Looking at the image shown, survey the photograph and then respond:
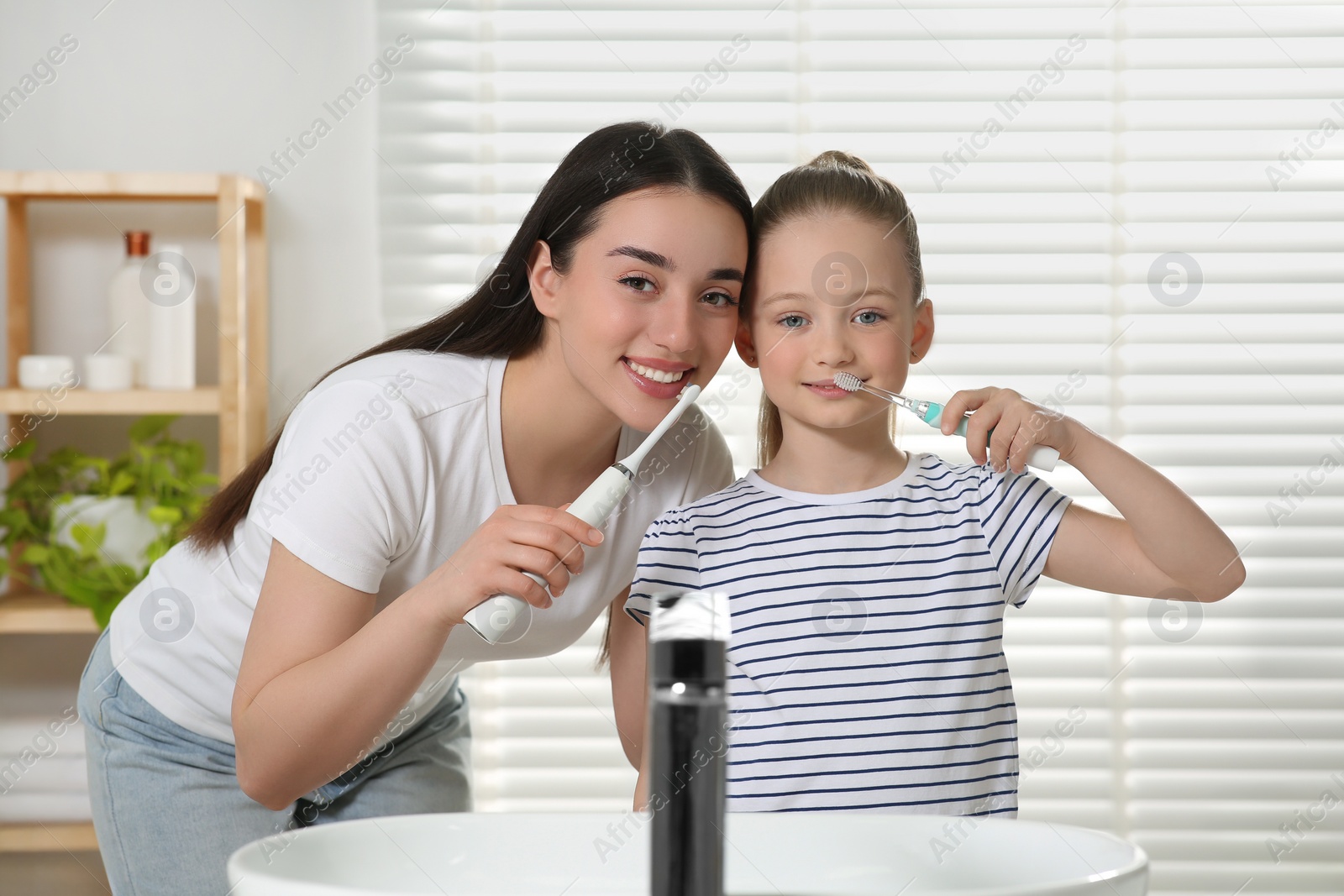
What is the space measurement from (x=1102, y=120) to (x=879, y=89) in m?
0.30

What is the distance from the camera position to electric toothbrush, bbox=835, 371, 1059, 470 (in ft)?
2.12

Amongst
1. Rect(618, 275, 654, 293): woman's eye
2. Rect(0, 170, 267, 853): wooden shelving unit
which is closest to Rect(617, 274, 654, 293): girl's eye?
Rect(618, 275, 654, 293): woman's eye

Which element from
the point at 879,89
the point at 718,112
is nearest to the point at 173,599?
the point at 718,112

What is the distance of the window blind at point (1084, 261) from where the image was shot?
1.38 meters

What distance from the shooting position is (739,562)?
0.77 m

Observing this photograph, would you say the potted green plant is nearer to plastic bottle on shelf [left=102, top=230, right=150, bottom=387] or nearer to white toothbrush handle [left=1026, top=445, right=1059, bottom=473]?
plastic bottle on shelf [left=102, top=230, right=150, bottom=387]

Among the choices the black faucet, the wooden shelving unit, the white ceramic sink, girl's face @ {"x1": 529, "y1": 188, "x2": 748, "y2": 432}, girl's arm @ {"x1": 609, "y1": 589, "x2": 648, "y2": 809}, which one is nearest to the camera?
the black faucet

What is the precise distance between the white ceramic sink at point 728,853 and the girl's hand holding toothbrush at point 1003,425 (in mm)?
224

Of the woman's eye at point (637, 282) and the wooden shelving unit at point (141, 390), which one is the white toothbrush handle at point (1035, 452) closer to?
the woman's eye at point (637, 282)

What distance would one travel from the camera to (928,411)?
2.18 ft

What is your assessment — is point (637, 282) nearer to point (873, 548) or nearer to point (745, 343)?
point (745, 343)

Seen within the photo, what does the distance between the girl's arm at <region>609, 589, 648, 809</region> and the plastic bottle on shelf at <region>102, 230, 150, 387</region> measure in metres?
0.74

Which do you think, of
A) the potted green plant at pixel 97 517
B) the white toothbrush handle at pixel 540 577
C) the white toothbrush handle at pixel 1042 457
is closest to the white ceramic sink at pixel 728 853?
the white toothbrush handle at pixel 540 577

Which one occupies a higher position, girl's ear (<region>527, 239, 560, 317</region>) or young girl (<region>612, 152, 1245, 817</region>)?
girl's ear (<region>527, 239, 560, 317</region>)
